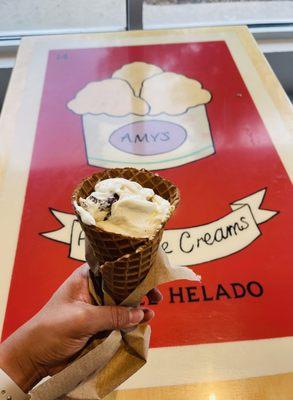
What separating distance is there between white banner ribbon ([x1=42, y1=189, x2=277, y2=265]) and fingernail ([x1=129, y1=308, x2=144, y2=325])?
0.34 meters

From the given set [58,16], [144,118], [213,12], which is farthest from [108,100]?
[213,12]

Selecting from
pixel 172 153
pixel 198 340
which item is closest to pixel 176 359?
pixel 198 340

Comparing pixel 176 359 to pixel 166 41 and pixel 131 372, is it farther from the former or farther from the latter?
pixel 166 41

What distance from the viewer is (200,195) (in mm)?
1491

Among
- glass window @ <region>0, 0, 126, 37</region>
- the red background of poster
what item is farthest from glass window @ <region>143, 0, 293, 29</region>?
the red background of poster

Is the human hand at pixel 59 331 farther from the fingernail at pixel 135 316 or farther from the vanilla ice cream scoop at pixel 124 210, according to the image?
the vanilla ice cream scoop at pixel 124 210

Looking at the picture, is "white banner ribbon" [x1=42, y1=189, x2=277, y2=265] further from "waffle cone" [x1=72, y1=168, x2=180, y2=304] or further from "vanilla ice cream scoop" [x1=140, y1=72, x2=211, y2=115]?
"vanilla ice cream scoop" [x1=140, y1=72, x2=211, y2=115]

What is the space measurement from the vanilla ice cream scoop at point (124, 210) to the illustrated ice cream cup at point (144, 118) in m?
0.70

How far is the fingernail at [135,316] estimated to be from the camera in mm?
950

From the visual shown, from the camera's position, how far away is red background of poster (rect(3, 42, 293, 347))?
1134mm

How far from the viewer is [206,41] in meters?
2.42

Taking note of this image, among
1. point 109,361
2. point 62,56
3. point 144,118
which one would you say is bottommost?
point 109,361

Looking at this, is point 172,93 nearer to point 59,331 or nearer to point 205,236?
point 205,236

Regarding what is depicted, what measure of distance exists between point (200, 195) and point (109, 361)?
694 mm
